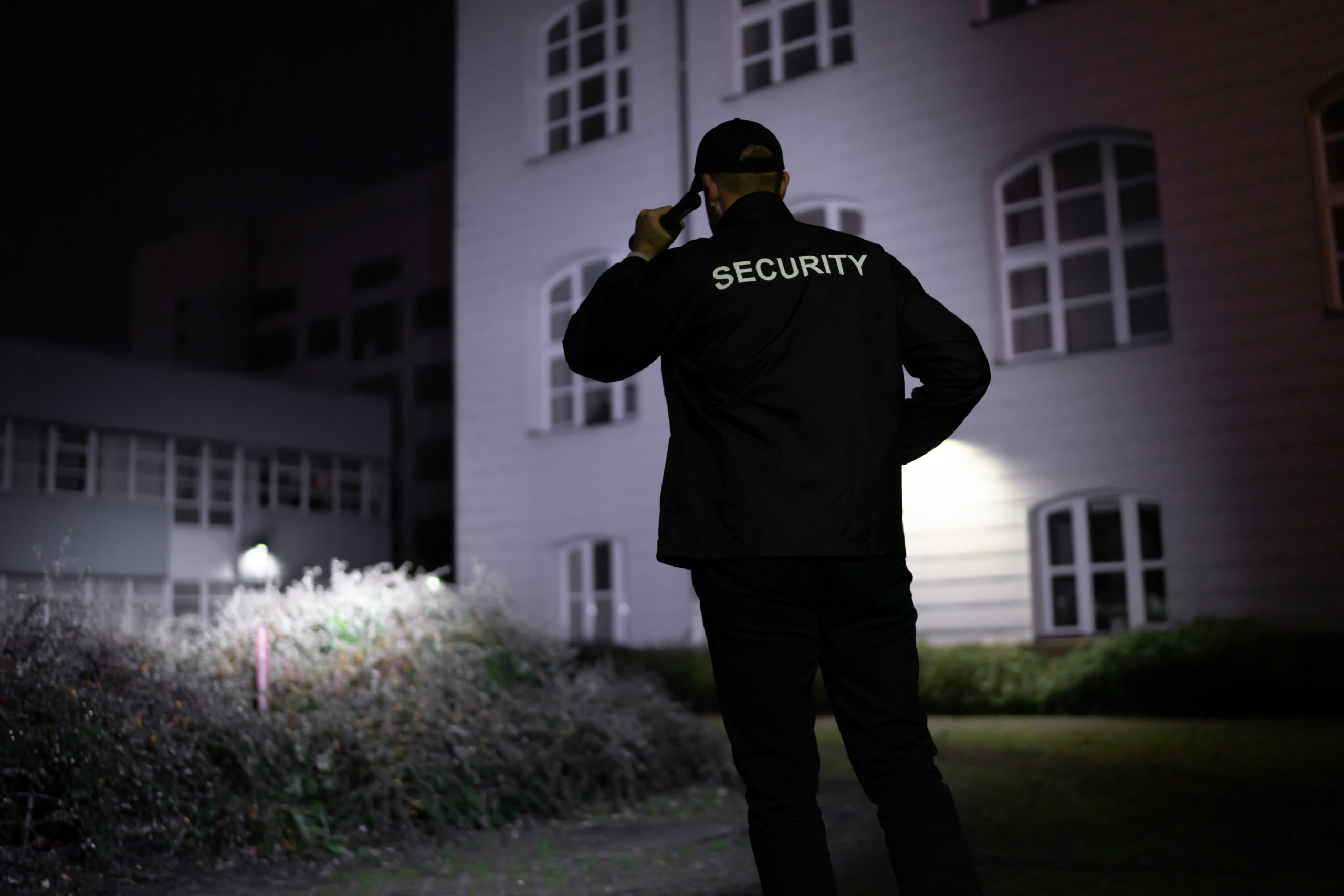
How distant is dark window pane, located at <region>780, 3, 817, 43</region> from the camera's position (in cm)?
1594

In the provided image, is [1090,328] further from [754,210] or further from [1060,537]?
[754,210]

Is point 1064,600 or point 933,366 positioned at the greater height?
point 933,366

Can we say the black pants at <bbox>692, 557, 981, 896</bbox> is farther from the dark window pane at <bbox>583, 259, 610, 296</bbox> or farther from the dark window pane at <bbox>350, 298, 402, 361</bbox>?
the dark window pane at <bbox>350, 298, 402, 361</bbox>

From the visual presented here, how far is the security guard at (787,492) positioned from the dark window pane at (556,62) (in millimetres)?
16880

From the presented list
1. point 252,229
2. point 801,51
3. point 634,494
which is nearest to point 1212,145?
point 801,51

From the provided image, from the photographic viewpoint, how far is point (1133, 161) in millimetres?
13289

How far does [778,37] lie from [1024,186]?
410 centimetres

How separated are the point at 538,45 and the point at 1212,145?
1020 cm

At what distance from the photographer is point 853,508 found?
8.05 feet

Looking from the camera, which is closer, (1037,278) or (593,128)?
(1037,278)

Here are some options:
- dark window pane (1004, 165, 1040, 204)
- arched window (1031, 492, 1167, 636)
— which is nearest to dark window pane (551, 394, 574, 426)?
dark window pane (1004, 165, 1040, 204)

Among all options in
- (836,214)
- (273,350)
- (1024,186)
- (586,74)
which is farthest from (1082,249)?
(273,350)

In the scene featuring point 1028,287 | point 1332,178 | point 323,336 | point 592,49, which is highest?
point 323,336

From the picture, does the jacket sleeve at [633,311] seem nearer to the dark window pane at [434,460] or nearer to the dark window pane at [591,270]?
the dark window pane at [591,270]
